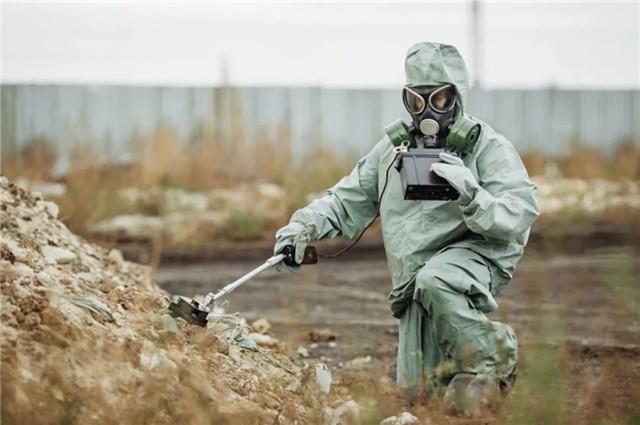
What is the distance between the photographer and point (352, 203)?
8047 millimetres

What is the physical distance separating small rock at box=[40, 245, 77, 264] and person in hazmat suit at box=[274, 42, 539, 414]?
1.88 meters

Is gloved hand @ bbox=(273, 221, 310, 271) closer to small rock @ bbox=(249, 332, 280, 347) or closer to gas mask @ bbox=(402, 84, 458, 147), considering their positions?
gas mask @ bbox=(402, 84, 458, 147)

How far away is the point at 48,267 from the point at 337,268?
25.5ft

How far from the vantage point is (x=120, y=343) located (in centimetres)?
658

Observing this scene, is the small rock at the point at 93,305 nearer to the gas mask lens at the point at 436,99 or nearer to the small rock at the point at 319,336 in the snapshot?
the gas mask lens at the point at 436,99

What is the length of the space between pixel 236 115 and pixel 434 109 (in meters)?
15.5

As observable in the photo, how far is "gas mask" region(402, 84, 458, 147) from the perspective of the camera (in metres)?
7.59

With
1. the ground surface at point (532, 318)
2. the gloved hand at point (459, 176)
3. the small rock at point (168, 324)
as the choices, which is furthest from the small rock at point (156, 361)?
the gloved hand at point (459, 176)

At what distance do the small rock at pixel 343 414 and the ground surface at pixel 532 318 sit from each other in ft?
0.41

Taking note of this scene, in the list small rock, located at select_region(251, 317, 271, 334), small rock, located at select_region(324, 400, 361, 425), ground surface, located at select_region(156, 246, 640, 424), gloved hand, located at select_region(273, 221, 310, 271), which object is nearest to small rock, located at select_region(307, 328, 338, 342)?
ground surface, located at select_region(156, 246, 640, 424)

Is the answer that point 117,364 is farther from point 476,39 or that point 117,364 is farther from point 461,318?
point 476,39

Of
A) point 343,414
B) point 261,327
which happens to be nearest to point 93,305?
point 343,414

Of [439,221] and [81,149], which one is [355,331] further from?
[81,149]

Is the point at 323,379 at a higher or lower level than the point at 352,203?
lower
